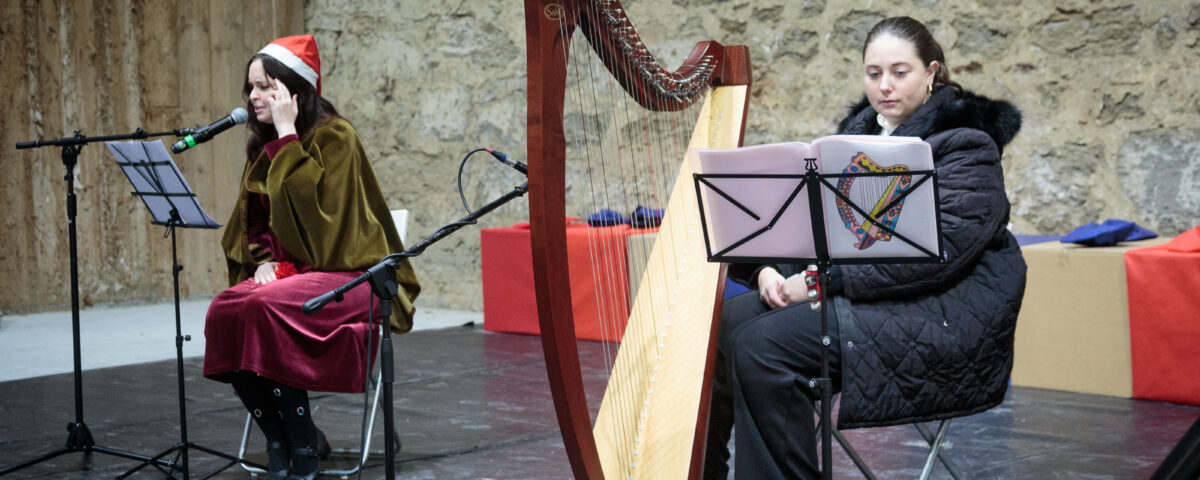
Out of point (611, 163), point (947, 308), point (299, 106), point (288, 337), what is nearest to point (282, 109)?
point (299, 106)

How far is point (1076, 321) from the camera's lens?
414 centimetres

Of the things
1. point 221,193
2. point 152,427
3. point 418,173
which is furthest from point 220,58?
point 152,427

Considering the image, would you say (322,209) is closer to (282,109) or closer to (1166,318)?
(282,109)

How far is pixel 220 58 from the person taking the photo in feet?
24.2

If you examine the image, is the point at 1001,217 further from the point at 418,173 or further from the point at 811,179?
the point at 418,173

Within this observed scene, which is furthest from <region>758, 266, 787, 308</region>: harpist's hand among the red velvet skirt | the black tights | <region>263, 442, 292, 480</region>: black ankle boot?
<region>263, 442, 292, 480</region>: black ankle boot

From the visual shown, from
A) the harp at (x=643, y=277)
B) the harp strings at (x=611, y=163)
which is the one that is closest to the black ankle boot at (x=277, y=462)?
the harp at (x=643, y=277)

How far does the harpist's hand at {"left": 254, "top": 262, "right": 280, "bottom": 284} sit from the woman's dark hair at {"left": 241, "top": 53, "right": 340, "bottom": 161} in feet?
1.06

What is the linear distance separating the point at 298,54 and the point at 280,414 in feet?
3.28

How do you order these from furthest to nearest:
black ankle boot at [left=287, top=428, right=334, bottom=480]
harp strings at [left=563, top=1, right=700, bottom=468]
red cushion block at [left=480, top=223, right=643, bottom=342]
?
red cushion block at [left=480, top=223, right=643, bottom=342], harp strings at [left=563, top=1, right=700, bottom=468], black ankle boot at [left=287, top=428, right=334, bottom=480]

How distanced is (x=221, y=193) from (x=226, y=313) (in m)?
4.71

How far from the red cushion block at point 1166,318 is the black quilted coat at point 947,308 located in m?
1.67

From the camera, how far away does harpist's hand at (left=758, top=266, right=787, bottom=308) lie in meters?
2.60

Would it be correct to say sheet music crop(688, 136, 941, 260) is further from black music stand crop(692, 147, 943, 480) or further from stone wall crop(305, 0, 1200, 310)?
stone wall crop(305, 0, 1200, 310)
